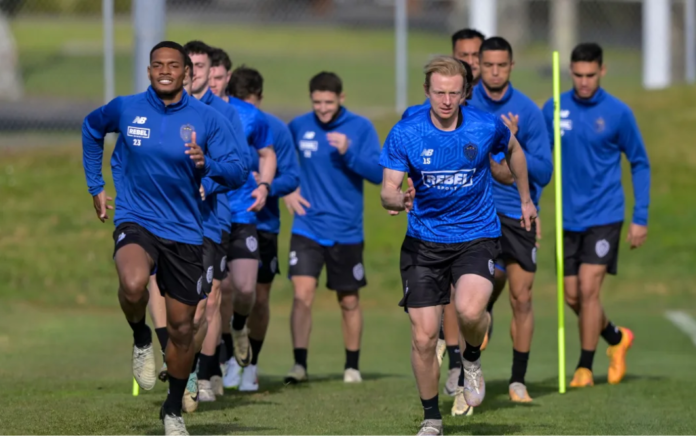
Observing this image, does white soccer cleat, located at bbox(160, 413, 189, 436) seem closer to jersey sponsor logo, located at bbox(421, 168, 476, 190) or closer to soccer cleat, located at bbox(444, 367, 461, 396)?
jersey sponsor logo, located at bbox(421, 168, 476, 190)

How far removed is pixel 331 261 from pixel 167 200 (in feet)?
12.1

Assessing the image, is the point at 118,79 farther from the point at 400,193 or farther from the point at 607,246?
the point at 400,193

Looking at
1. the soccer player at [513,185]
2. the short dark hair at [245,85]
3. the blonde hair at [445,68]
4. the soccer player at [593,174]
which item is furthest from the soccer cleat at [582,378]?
the blonde hair at [445,68]

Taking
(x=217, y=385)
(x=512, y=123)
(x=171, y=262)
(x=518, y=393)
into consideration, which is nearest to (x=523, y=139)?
(x=512, y=123)

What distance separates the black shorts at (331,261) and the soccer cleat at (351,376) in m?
0.74

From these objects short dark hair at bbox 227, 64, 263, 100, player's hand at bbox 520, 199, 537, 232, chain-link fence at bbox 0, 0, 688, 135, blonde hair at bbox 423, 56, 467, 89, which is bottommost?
player's hand at bbox 520, 199, 537, 232

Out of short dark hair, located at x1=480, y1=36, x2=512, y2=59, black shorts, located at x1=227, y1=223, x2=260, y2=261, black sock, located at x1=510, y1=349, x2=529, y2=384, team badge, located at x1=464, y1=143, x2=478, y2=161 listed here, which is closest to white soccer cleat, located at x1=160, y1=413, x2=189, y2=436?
team badge, located at x1=464, y1=143, x2=478, y2=161

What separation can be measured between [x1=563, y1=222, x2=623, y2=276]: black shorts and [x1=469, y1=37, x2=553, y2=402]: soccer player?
0.84 meters

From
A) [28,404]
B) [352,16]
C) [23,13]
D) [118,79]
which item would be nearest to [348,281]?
[28,404]

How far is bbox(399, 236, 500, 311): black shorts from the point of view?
8039 millimetres

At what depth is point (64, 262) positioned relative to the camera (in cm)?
1694

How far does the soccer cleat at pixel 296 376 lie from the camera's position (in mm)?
10953

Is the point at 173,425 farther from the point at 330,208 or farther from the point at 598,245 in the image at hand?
the point at 598,245

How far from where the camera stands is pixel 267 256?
1123 cm
